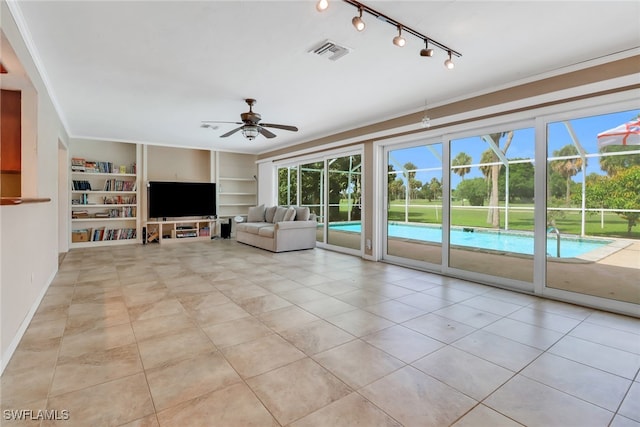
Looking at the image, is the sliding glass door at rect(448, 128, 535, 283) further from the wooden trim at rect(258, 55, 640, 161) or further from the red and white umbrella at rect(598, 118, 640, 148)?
the red and white umbrella at rect(598, 118, 640, 148)

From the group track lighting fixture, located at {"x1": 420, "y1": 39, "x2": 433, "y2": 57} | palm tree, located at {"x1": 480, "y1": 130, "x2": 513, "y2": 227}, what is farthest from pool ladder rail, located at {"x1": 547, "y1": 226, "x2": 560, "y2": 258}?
track lighting fixture, located at {"x1": 420, "y1": 39, "x2": 433, "y2": 57}

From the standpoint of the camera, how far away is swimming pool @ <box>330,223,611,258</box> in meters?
3.66

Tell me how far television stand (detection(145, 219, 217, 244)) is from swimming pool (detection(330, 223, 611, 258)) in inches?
157

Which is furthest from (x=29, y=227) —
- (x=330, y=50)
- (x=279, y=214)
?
(x=279, y=214)

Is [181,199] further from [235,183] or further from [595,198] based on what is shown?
[595,198]

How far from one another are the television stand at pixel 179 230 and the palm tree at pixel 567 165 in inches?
293

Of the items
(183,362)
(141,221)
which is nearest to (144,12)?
(183,362)

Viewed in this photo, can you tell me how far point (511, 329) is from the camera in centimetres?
265

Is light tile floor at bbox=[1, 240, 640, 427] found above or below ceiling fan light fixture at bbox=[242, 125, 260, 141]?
below

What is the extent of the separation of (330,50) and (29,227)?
319 centimetres

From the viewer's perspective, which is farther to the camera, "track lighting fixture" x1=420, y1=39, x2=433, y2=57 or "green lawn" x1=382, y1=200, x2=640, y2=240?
"green lawn" x1=382, y1=200, x2=640, y2=240

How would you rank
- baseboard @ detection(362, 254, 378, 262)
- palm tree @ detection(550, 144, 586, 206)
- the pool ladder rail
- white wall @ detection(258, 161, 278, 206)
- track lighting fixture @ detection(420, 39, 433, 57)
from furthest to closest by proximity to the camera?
white wall @ detection(258, 161, 278, 206) < baseboard @ detection(362, 254, 378, 262) < the pool ladder rail < palm tree @ detection(550, 144, 586, 206) < track lighting fixture @ detection(420, 39, 433, 57)

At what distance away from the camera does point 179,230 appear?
7887 millimetres

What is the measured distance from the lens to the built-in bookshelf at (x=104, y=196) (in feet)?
22.5
